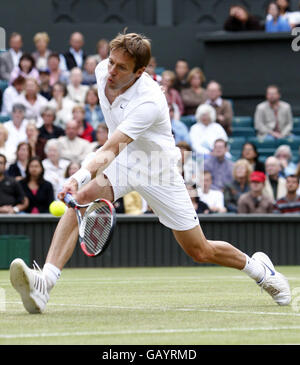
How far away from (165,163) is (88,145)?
764cm

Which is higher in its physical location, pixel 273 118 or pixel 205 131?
pixel 273 118

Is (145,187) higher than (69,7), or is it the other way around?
(69,7)

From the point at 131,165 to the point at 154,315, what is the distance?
1082 millimetres

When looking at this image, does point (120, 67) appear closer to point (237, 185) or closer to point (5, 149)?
point (237, 185)

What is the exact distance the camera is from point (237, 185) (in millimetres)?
14148

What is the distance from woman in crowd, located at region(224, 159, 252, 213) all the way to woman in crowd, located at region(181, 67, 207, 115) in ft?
8.80

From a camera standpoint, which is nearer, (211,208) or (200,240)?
(200,240)

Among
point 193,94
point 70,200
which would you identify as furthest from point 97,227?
point 193,94

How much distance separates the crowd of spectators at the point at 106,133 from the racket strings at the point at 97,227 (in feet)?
20.5

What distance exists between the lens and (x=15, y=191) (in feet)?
43.1

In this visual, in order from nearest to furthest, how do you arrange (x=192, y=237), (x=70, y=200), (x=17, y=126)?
(x=70, y=200) < (x=192, y=237) < (x=17, y=126)

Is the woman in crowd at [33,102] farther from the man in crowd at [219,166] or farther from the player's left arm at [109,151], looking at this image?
the player's left arm at [109,151]
